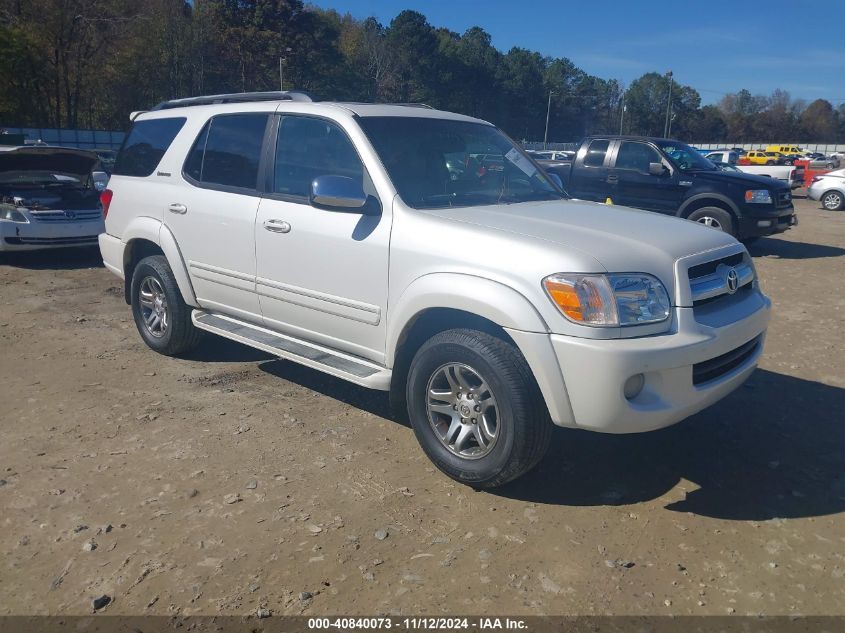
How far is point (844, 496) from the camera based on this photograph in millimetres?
3693

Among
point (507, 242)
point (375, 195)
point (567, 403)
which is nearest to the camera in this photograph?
point (567, 403)

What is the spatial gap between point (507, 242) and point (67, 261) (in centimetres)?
897

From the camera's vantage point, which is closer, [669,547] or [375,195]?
[669,547]

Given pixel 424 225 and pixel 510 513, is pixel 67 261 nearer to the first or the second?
pixel 424 225

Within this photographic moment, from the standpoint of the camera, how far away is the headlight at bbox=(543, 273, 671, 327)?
3.22 m

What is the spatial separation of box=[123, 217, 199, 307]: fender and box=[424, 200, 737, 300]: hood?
2.34 meters

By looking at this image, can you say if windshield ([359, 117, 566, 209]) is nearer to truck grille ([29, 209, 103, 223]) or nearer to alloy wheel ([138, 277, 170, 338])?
alloy wheel ([138, 277, 170, 338])

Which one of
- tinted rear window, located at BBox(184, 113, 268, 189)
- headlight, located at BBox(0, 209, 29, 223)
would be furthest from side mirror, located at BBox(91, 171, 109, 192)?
tinted rear window, located at BBox(184, 113, 268, 189)

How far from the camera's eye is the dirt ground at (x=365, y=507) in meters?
2.91

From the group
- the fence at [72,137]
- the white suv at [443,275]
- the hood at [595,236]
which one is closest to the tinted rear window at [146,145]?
the white suv at [443,275]

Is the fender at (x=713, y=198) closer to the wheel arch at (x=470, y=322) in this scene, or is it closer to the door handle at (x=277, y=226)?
the door handle at (x=277, y=226)

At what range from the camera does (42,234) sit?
9.51 meters

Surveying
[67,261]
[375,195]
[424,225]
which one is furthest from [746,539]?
[67,261]

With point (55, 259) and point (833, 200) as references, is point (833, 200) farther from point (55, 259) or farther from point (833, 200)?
point (55, 259)
